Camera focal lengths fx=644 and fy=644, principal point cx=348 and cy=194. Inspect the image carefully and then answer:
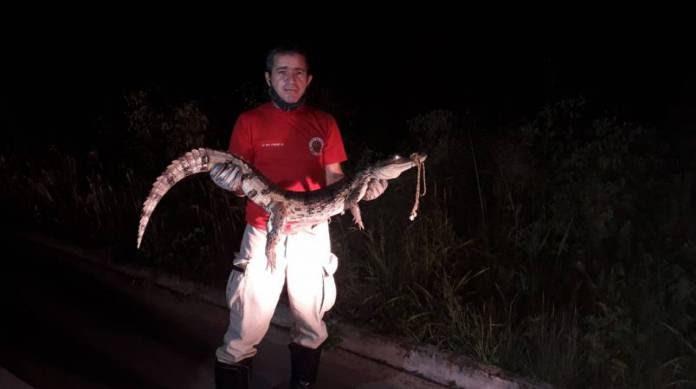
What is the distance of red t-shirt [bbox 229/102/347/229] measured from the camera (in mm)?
3680

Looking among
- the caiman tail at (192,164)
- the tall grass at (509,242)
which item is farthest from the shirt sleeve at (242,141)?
the tall grass at (509,242)

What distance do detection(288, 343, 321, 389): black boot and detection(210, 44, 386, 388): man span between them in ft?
0.86

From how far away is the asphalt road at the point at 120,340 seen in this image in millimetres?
4465

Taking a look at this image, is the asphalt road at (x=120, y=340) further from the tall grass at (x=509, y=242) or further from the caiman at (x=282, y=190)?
the caiman at (x=282, y=190)

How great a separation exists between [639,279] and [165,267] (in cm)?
421

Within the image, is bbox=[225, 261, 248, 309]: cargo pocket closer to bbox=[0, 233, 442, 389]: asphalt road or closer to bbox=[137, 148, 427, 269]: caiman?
bbox=[137, 148, 427, 269]: caiman

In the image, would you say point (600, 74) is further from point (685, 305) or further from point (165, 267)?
point (165, 267)

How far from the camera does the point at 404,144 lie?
7.84 m

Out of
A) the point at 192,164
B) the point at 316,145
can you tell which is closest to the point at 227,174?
the point at 192,164

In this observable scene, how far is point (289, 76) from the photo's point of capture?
3.59 m

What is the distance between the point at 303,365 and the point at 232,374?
452 mm

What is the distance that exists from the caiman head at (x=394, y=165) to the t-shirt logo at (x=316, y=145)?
430mm

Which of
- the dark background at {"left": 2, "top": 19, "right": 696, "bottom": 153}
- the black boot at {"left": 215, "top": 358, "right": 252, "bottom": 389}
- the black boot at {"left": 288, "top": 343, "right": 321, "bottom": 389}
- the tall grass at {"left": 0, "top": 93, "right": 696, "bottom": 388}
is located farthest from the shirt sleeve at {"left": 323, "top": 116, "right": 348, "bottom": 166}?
the dark background at {"left": 2, "top": 19, "right": 696, "bottom": 153}

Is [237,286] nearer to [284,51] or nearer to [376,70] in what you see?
[284,51]
